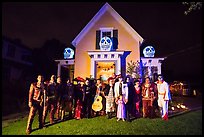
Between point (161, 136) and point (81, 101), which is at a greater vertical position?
point (81, 101)

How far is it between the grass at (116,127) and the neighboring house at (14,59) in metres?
13.3

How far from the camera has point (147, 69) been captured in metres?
14.3

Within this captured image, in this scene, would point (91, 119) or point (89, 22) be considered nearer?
point (91, 119)

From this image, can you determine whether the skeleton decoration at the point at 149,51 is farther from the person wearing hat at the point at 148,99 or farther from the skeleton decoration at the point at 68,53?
the person wearing hat at the point at 148,99

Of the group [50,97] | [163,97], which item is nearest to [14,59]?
[50,97]

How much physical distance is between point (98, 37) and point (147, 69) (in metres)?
4.10

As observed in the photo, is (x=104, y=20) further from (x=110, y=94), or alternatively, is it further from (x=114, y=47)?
(x=110, y=94)

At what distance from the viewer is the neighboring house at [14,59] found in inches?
822

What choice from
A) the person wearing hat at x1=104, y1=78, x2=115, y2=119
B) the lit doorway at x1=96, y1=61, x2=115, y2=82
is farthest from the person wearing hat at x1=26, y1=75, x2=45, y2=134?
the lit doorway at x1=96, y1=61, x2=115, y2=82

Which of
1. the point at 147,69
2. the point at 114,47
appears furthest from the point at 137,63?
the point at 114,47

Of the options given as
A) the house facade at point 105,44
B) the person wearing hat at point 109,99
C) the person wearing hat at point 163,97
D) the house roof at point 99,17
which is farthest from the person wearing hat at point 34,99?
the house roof at point 99,17

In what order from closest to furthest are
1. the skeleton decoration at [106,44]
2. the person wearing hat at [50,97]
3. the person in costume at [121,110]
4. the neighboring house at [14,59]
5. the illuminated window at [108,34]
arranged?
the person wearing hat at [50,97] → the person in costume at [121,110] → the skeleton decoration at [106,44] → the illuminated window at [108,34] → the neighboring house at [14,59]

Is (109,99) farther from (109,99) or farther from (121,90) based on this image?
(121,90)

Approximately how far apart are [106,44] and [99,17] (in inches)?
94.6
